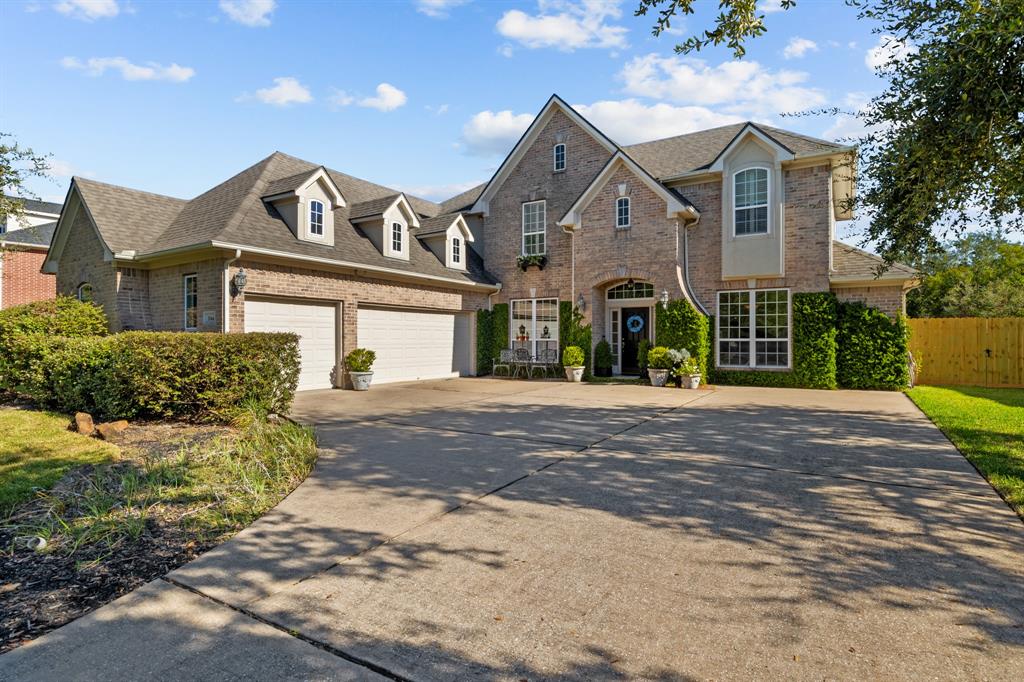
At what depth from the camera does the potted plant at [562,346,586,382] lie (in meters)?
17.3

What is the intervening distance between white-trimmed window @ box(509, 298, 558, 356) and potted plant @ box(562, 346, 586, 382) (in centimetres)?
111

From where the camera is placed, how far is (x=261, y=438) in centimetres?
707

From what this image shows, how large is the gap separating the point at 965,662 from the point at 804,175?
50.5 ft

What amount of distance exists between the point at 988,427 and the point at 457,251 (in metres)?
14.8

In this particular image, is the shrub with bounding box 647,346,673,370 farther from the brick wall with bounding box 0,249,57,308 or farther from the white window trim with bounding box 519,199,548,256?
the brick wall with bounding box 0,249,57,308

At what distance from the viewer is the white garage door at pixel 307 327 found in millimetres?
12984

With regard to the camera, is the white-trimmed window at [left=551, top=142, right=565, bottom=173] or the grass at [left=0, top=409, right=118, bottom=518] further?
the white-trimmed window at [left=551, top=142, right=565, bottom=173]

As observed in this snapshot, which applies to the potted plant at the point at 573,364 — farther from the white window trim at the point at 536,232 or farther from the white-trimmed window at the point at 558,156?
the white-trimmed window at the point at 558,156

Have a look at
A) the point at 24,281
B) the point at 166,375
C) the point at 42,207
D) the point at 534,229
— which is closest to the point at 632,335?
the point at 534,229

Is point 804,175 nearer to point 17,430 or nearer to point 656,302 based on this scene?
point 656,302

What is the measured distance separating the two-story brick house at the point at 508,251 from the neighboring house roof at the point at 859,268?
0.24 feet

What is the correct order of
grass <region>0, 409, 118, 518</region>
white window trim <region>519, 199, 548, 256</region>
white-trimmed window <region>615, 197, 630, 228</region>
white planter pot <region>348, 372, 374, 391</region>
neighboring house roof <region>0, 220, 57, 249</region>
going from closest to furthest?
grass <region>0, 409, 118, 518</region> → white planter pot <region>348, 372, 374, 391</region> → white-trimmed window <region>615, 197, 630, 228</region> → white window trim <region>519, 199, 548, 256</region> → neighboring house roof <region>0, 220, 57, 249</region>

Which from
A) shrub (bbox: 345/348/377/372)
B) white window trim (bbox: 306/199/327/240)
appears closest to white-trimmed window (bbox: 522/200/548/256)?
white window trim (bbox: 306/199/327/240)

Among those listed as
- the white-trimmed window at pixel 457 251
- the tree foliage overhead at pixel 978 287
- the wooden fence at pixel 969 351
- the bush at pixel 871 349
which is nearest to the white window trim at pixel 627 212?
the white-trimmed window at pixel 457 251
